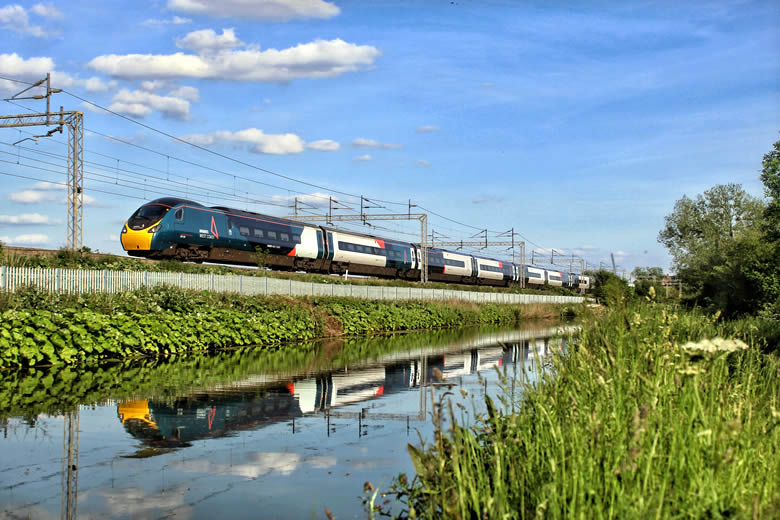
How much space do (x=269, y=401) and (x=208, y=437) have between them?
120 inches

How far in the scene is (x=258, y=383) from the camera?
13.8 metres

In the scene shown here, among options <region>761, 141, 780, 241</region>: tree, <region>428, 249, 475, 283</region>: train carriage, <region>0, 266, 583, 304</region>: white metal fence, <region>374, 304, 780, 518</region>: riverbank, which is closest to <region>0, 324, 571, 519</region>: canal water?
<region>374, 304, 780, 518</region>: riverbank

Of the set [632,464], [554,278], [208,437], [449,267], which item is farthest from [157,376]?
[554,278]

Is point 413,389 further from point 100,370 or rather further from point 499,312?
point 499,312

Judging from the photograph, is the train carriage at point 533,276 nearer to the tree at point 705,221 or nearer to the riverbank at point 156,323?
the tree at point 705,221

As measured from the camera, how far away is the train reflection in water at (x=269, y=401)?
9.15 metres

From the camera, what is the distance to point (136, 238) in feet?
115

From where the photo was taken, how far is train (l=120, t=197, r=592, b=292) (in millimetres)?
34969

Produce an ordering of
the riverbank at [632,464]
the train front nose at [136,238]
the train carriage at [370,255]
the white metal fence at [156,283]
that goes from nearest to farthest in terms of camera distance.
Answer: the riverbank at [632,464], the white metal fence at [156,283], the train front nose at [136,238], the train carriage at [370,255]

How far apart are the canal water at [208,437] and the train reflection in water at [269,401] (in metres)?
0.03

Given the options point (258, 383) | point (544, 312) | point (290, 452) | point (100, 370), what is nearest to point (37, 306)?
point (100, 370)

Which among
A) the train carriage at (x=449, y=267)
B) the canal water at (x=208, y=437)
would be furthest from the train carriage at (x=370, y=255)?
the canal water at (x=208, y=437)

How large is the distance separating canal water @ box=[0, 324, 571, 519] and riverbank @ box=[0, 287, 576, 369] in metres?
1.05

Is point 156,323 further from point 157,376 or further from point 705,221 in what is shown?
point 705,221
